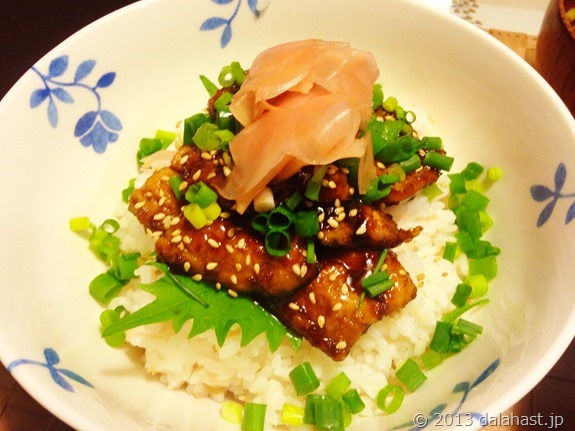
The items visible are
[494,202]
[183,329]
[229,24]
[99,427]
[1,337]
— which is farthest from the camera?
[229,24]

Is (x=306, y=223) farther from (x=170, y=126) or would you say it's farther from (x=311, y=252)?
(x=170, y=126)

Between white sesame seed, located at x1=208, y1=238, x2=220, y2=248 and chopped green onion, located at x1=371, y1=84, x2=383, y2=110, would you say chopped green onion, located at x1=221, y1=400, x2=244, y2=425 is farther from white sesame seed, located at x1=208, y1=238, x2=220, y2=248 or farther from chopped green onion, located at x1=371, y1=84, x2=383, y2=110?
chopped green onion, located at x1=371, y1=84, x2=383, y2=110

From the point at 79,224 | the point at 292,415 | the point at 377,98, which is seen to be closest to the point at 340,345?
the point at 292,415

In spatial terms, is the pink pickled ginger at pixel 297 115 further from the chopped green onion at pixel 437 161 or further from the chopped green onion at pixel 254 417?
the chopped green onion at pixel 254 417

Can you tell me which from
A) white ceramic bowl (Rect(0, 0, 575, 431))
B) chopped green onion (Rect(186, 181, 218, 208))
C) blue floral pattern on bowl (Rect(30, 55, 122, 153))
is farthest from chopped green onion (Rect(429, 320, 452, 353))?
blue floral pattern on bowl (Rect(30, 55, 122, 153))

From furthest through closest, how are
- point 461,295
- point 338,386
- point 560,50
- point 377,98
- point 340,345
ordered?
point 560,50 → point 377,98 → point 461,295 → point 338,386 → point 340,345

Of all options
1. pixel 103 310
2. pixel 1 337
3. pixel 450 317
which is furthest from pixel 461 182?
pixel 1 337

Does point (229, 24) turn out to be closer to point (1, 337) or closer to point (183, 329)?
point (183, 329)

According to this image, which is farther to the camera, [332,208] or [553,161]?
[553,161]
